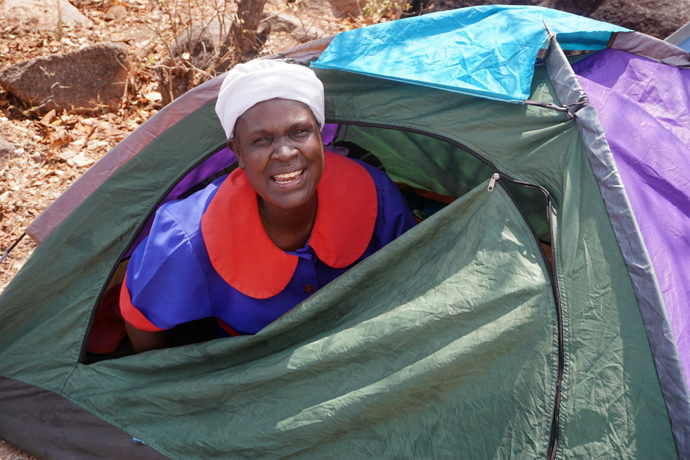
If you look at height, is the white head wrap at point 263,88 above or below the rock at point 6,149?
above

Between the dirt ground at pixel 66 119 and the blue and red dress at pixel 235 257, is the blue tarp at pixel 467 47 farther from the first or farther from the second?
the dirt ground at pixel 66 119

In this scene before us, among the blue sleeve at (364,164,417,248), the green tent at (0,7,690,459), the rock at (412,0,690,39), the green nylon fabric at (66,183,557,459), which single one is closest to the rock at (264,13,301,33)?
the rock at (412,0,690,39)

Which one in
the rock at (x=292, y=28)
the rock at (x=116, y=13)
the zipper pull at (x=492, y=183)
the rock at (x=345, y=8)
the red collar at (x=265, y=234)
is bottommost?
the rock at (x=116, y=13)

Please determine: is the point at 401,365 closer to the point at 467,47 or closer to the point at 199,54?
the point at 467,47

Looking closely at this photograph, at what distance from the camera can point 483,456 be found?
135 centimetres

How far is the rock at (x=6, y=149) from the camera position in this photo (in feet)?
10.1

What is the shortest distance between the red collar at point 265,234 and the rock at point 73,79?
2.18 m

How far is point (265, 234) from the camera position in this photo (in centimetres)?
172

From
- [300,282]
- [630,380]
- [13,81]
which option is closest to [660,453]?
[630,380]

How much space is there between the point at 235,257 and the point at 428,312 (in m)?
0.59

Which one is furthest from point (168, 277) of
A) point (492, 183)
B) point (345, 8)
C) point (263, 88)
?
point (345, 8)

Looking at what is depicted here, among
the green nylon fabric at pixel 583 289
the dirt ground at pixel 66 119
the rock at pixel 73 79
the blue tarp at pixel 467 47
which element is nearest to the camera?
the green nylon fabric at pixel 583 289

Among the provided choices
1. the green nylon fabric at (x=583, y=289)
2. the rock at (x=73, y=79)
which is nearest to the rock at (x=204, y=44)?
the rock at (x=73, y=79)

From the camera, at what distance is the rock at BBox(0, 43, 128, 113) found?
11.1 ft
